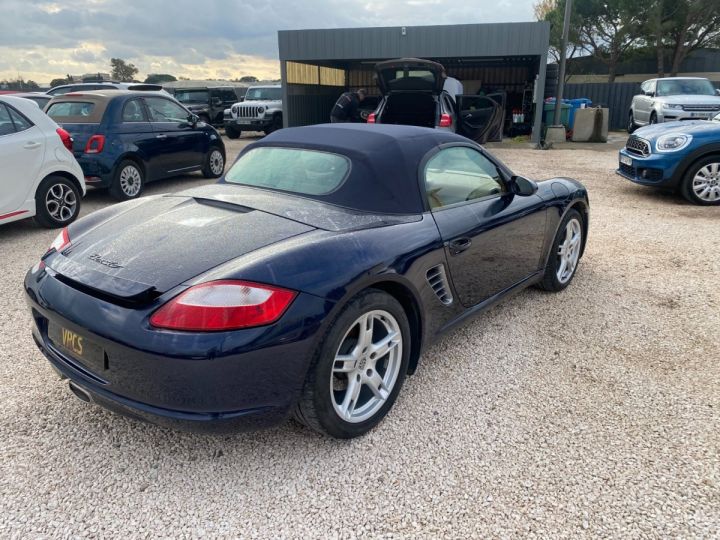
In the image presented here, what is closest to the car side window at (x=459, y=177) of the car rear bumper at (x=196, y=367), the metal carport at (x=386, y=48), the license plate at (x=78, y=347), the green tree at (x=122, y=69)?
the car rear bumper at (x=196, y=367)

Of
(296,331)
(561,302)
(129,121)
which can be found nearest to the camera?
(296,331)

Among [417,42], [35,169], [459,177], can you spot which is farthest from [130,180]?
[417,42]

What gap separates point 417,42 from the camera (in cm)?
1686

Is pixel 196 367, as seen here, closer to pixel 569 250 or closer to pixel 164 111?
pixel 569 250

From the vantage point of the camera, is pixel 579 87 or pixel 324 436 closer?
pixel 324 436

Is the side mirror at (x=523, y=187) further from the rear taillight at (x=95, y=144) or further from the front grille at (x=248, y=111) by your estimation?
the front grille at (x=248, y=111)

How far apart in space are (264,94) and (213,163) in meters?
10.4

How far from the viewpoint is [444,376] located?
10.2 feet

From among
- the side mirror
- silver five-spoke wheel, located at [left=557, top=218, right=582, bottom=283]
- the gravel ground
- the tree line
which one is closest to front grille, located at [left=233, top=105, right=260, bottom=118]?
silver five-spoke wheel, located at [left=557, top=218, right=582, bottom=283]

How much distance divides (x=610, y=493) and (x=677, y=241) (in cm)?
466

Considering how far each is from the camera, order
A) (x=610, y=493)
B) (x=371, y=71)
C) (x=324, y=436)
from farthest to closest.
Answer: (x=371, y=71) < (x=324, y=436) < (x=610, y=493)

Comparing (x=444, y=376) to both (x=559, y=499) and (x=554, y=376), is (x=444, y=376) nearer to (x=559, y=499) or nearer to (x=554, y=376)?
(x=554, y=376)

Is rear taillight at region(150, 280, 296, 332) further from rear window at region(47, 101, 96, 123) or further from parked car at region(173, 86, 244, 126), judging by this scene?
parked car at region(173, 86, 244, 126)

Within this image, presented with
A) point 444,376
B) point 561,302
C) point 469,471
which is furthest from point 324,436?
point 561,302
